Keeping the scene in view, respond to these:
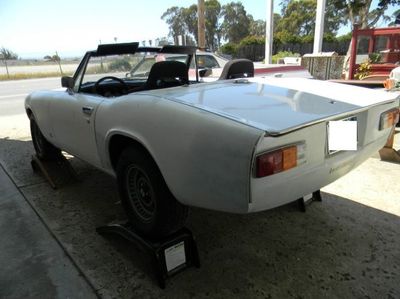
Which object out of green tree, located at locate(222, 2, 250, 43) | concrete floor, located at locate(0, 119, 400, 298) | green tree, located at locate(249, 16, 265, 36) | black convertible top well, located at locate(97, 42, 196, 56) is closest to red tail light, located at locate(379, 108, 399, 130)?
concrete floor, located at locate(0, 119, 400, 298)

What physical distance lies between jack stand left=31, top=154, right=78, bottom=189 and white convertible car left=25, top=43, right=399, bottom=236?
911 millimetres

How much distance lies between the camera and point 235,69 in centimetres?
348

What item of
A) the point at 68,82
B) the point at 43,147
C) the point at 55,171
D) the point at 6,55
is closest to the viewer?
the point at 68,82

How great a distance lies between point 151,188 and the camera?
220cm

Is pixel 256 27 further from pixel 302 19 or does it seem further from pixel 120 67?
pixel 120 67

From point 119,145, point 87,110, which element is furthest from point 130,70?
point 119,145

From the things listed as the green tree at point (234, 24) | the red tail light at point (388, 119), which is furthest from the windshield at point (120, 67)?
the green tree at point (234, 24)

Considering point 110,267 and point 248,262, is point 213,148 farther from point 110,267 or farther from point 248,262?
point 110,267

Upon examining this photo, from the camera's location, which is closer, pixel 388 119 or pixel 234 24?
pixel 388 119

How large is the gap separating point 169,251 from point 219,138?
3.08ft

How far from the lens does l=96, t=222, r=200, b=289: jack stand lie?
2.18 metres

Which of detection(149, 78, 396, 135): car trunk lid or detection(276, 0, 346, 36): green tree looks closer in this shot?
detection(149, 78, 396, 135): car trunk lid

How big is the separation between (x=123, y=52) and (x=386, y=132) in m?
2.19

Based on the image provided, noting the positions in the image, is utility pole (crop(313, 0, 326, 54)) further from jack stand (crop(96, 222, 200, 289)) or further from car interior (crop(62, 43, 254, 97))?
jack stand (crop(96, 222, 200, 289))
